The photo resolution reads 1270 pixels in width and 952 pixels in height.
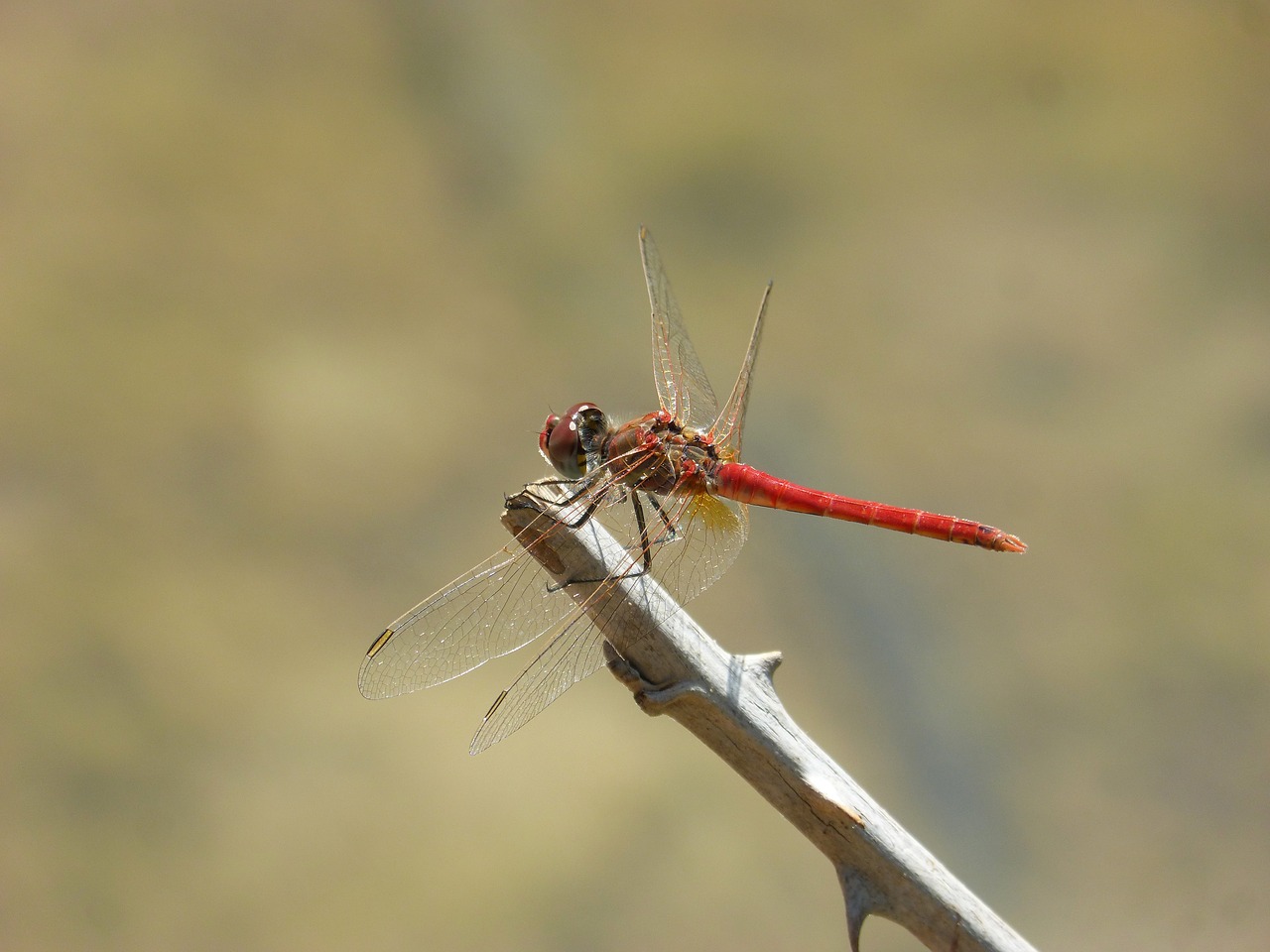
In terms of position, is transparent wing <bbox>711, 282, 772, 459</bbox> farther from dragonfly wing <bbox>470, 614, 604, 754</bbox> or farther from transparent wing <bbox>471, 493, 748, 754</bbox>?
dragonfly wing <bbox>470, 614, 604, 754</bbox>

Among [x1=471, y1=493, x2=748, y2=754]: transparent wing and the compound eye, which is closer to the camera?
[x1=471, y1=493, x2=748, y2=754]: transparent wing

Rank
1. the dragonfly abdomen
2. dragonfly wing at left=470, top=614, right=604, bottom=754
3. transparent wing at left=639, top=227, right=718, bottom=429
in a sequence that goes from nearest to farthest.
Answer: dragonfly wing at left=470, top=614, right=604, bottom=754, the dragonfly abdomen, transparent wing at left=639, top=227, right=718, bottom=429

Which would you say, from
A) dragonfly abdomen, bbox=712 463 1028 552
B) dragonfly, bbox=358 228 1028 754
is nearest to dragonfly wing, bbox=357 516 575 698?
dragonfly, bbox=358 228 1028 754

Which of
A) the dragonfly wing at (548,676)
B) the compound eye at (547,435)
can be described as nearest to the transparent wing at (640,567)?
the dragonfly wing at (548,676)

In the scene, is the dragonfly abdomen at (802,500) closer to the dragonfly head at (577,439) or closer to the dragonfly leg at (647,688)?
the dragonfly head at (577,439)

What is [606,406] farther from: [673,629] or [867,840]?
[867,840]

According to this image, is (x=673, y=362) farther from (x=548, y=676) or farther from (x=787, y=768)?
(x=787, y=768)

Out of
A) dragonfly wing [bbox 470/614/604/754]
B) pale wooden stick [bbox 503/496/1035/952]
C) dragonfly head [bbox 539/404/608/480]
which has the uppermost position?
dragonfly head [bbox 539/404/608/480]

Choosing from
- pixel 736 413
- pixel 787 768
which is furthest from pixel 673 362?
pixel 787 768

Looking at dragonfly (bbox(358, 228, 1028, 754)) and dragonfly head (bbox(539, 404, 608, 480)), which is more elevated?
dragonfly head (bbox(539, 404, 608, 480))
